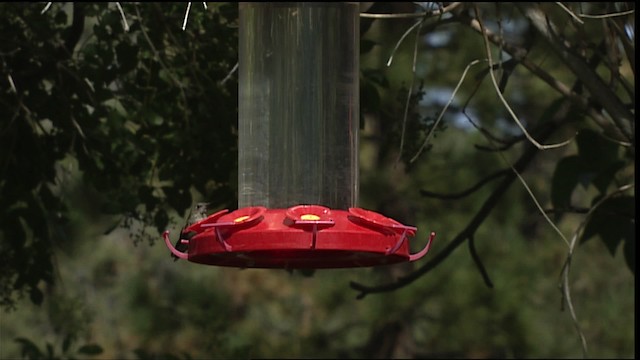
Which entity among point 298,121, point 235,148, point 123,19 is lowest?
point 235,148

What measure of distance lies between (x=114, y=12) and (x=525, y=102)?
7.31 m

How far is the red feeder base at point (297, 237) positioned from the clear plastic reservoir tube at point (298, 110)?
0.44ft

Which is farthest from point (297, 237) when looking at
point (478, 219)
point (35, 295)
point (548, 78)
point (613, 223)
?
point (478, 219)

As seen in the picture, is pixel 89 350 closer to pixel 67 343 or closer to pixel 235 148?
pixel 67 343

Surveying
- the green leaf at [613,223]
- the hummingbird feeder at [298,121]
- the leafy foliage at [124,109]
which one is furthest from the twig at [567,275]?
the hummingbird feeder at [298,121]

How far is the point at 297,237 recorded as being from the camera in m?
3.28

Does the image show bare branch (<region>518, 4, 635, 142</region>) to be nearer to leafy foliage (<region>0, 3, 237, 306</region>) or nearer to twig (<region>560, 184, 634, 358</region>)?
twig (<region>560, 184, 634, 358</region>)

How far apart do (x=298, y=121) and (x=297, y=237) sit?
445 millimetres

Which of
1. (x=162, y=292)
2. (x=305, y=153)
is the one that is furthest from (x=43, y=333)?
(x=305, y=153)

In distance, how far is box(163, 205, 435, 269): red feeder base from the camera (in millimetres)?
3295

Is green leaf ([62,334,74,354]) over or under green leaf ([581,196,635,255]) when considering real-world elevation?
under

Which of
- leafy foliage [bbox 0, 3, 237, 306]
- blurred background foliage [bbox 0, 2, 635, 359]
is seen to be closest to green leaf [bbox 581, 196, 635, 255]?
blurred background foliage [bbox 0, 2, 635, 359]

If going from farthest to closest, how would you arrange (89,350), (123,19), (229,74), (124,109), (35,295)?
(89,350) < (35,295) < (124,109) < (229,74) < (123,19)

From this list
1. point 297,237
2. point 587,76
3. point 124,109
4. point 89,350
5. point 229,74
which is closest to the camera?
point 297,237
